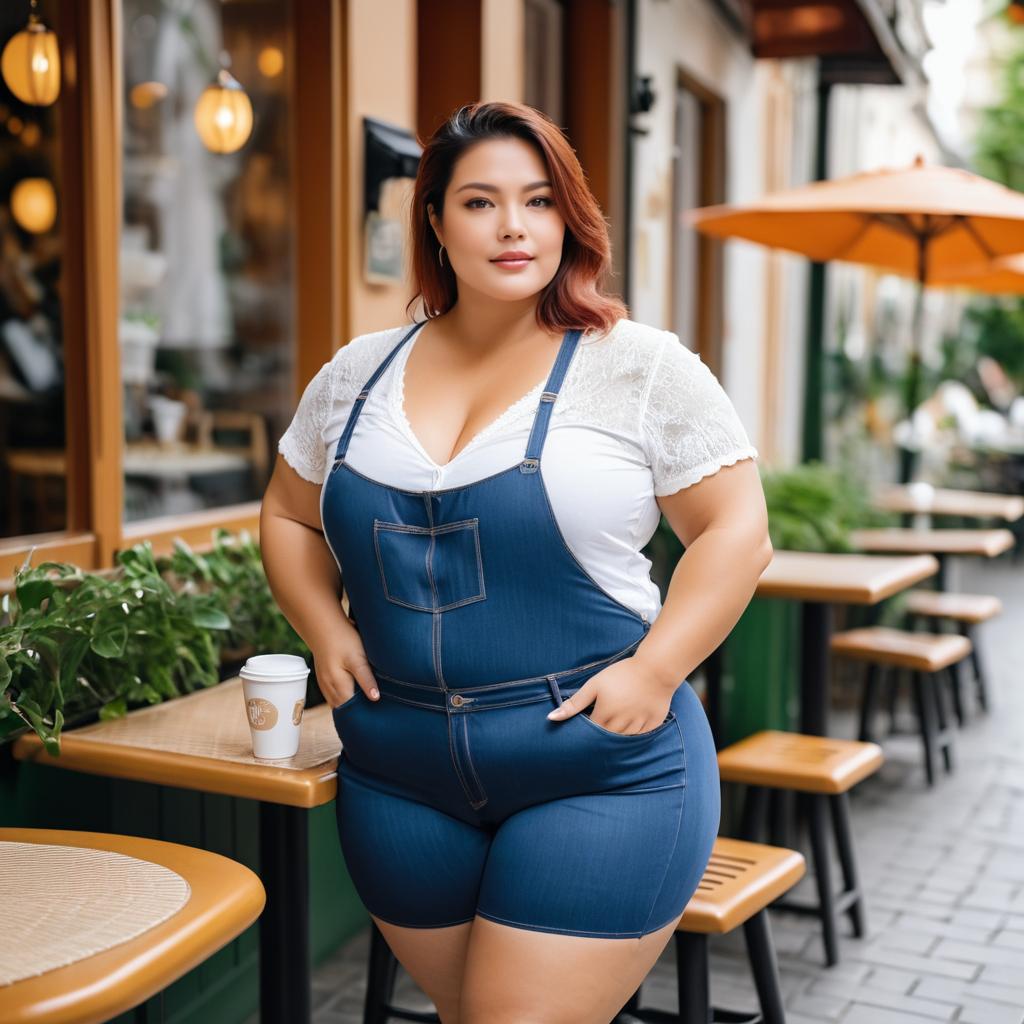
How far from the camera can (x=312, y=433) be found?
2.34 metres

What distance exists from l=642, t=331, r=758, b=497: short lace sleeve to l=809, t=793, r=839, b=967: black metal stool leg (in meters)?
2.27

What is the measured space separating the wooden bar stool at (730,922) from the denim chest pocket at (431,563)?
997 mm

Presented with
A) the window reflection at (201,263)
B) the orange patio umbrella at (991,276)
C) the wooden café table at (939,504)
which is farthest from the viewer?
the orange patio umbrella at (991,276)

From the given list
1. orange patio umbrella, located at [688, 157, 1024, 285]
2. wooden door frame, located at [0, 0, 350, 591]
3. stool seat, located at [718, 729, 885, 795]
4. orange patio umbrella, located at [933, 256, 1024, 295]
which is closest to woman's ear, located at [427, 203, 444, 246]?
wooden door frame, located at [0, 0, 350, 591]

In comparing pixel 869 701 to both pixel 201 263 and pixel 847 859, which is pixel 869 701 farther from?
pixel 201 263

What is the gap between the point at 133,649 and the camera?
109 inches

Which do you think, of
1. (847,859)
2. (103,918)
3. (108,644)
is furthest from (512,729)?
(847,859)

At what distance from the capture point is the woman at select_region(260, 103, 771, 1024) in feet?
6.56

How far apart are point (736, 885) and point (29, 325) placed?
4.69 metres

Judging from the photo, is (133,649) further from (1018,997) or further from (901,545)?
(901,545)

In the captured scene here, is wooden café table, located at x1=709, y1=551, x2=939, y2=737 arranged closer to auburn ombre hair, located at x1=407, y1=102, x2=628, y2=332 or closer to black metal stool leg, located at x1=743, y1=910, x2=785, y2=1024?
black metal stool leg, located at x1=743, y1=910, x2=785, y2=1024

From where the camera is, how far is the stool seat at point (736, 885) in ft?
8.75

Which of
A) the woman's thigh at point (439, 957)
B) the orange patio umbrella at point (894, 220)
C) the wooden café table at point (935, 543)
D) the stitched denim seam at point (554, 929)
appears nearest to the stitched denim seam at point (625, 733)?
the stitched denim seam at point (554, 929)

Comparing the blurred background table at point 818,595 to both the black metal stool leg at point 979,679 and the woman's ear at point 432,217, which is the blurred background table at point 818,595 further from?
the black metal stool leg at point 979,679
